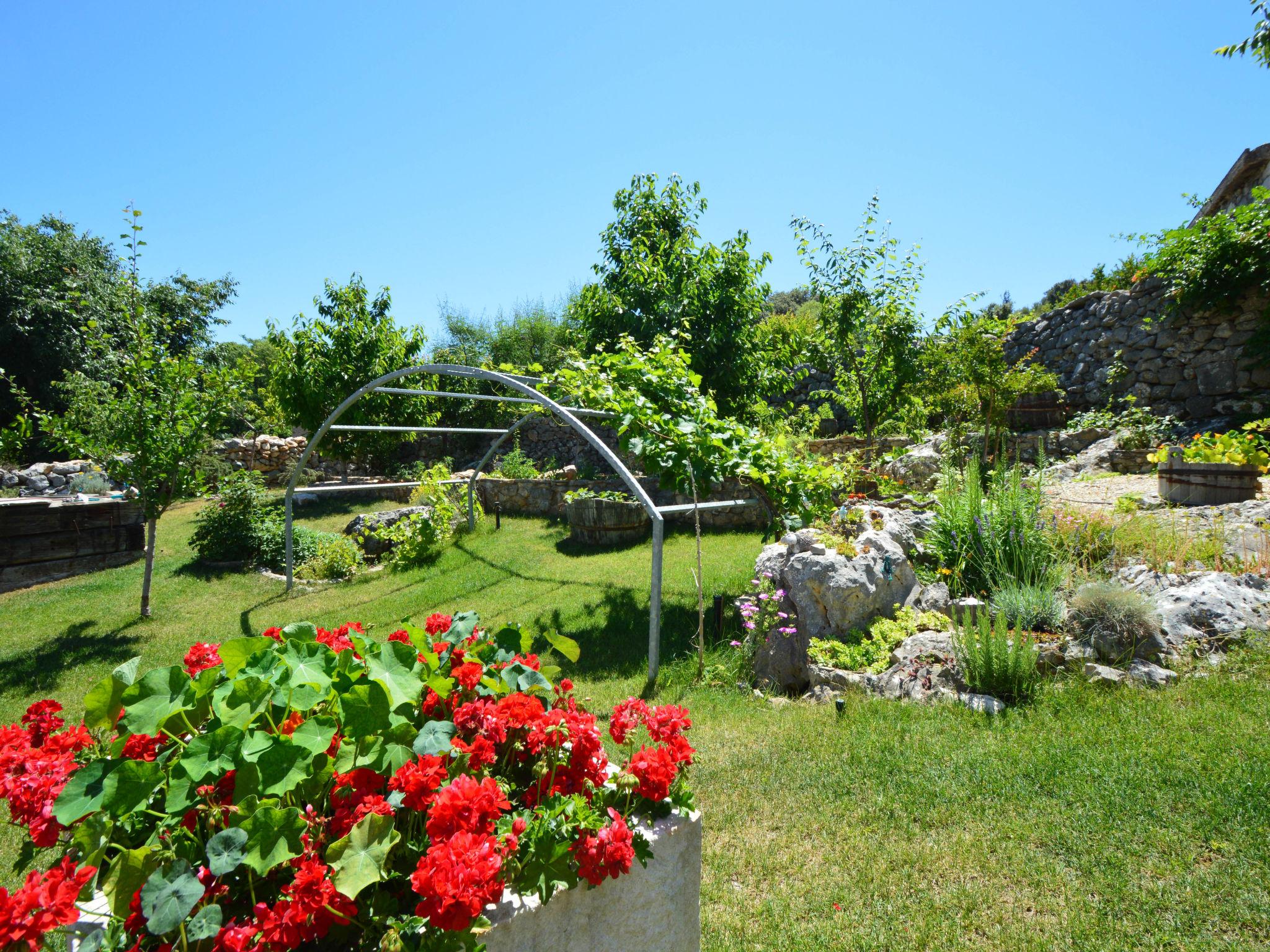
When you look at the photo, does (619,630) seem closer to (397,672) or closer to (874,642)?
(874,642)

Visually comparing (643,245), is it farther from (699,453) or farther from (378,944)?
(378,944)

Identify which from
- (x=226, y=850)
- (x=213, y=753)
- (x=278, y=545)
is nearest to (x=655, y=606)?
(x=213, y=753)

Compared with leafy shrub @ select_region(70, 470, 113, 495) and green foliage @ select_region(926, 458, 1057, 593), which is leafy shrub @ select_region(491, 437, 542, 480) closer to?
leafy shrub @ select_region(70, 470, 113, 495)

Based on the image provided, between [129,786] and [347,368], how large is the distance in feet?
46.8

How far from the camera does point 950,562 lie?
5.47m

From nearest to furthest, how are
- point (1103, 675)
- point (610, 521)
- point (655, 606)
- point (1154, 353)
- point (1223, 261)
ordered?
point (1103, 675), point (655, 606), point (610, 521), point (1223, 261), point (1154, 353)

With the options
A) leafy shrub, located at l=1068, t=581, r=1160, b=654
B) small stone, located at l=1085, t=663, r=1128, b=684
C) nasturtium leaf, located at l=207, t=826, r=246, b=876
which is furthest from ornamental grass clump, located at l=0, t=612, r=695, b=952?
leafy shrub, located at l=1068, t=581, r=1160, b=654

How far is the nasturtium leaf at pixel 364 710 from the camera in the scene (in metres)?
1.65

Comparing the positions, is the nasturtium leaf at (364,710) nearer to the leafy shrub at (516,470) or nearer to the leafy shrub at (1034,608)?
the leafy shrub at (1034,608)

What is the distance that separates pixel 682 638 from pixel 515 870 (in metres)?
4.31

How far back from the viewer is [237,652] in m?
1.85

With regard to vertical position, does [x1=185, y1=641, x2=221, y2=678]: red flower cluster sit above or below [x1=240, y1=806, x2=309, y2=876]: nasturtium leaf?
above

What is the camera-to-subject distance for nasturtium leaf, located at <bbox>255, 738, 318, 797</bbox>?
1.47 m

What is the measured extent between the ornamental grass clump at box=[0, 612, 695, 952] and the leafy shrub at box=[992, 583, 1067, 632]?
133 inches
